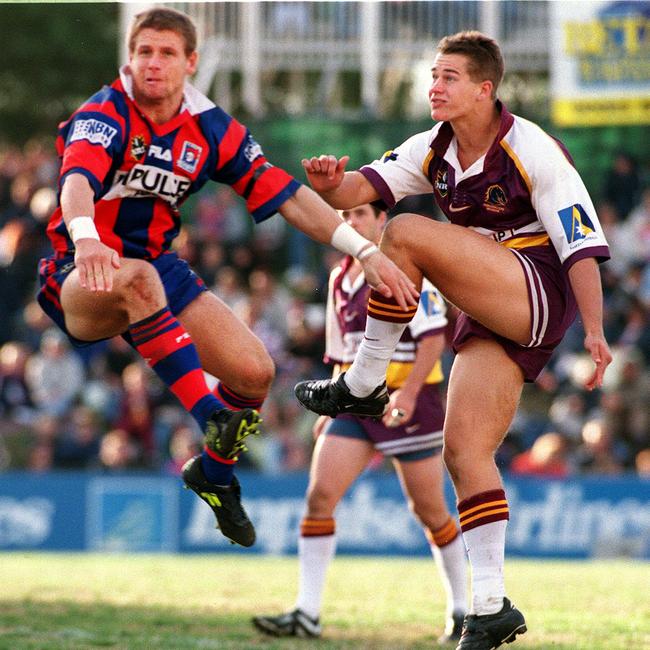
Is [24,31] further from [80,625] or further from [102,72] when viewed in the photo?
[80,625]

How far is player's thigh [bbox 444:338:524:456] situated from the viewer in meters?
6.03

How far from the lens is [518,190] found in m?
6.05

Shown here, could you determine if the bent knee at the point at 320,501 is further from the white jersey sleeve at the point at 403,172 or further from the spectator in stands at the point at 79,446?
the spectator in stands at the point at 79,446

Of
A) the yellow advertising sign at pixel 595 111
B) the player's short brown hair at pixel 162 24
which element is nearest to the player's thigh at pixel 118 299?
the player's short brown hair at pixel 162 24

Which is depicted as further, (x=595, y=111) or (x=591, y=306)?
(x=595, y=111)

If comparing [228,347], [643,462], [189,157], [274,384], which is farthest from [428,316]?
[274,384]

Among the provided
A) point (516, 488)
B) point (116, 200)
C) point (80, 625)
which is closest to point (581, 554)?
point (516, 488)

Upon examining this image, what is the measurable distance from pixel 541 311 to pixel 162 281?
207 centimetres

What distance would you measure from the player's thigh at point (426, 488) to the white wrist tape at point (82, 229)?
283 centimetres

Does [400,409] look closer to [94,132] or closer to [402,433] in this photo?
[402,433]

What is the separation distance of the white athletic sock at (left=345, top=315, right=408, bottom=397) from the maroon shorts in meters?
0.36

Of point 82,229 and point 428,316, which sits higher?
point 82,229

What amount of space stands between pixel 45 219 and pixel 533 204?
42.1 ft

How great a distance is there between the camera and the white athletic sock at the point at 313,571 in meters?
7.82
